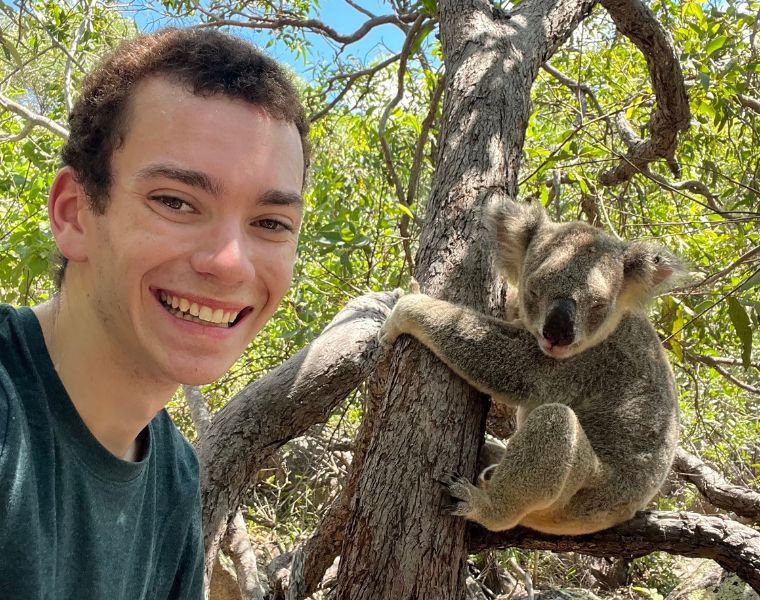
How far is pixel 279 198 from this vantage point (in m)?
1.20

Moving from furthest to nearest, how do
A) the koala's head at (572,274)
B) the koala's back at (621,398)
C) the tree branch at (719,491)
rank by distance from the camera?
the tree branch at (719,491) < the koala's back at (621,398) < the koala's head at (572,274)

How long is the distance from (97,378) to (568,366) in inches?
88.4

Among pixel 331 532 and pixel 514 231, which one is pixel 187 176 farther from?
pixel 331 532

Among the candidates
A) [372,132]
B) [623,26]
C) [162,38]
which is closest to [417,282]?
[162,38]

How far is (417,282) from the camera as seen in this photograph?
2.53 m

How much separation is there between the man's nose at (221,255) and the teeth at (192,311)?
6cm

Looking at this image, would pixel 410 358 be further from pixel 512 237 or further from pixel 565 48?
pixel 565 48

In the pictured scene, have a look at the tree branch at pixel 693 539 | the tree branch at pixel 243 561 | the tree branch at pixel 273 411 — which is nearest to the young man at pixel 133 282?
the tree branch at pixel 273 411

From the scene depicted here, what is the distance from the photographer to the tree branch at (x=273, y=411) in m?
2.65

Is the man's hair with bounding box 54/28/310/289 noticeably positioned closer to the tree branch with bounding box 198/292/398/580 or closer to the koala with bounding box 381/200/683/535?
the koala with bounding box 381/200/683/535

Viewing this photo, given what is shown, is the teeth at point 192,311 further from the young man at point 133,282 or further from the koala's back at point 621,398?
the koala's back at point 621,398

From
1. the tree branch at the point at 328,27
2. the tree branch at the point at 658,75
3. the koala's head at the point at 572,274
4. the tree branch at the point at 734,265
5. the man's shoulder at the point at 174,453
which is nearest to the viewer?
the man's shoulder at the point at 174,453

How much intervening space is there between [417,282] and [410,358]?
377mm

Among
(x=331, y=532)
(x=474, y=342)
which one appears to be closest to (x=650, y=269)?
(x=474, y=342)
